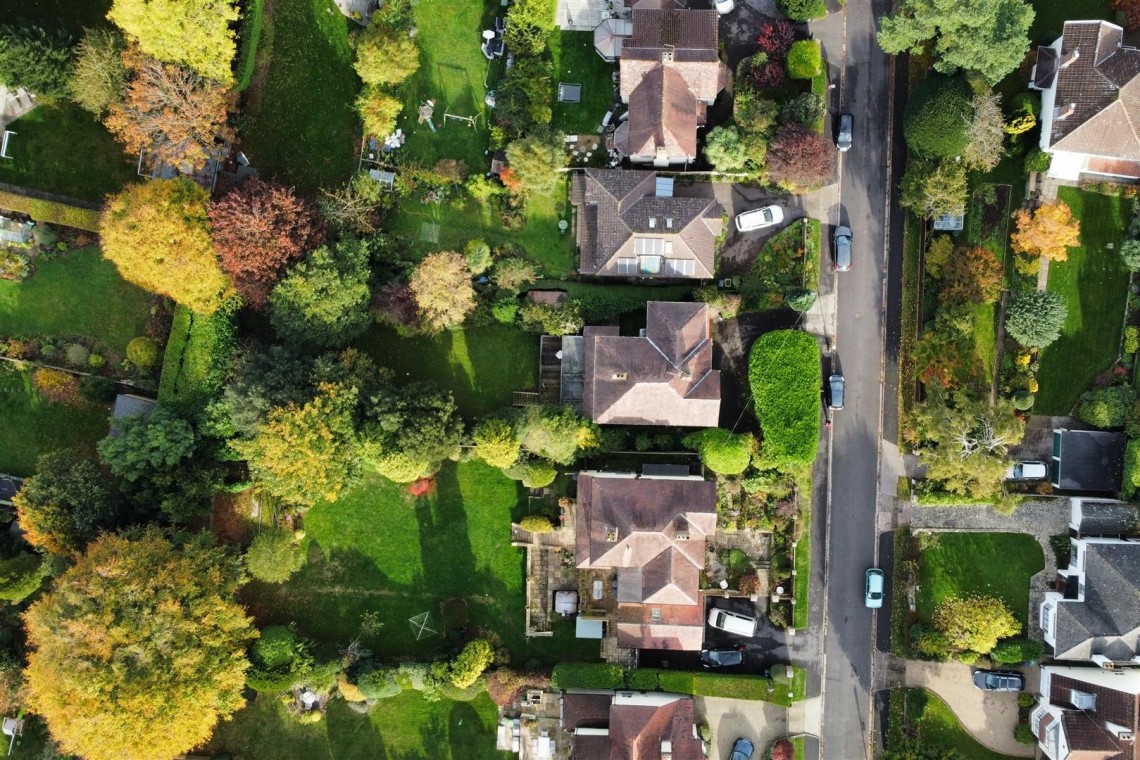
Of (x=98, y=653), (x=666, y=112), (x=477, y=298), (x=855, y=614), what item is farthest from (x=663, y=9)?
(x=98, y=653)

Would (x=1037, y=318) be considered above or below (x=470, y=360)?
above

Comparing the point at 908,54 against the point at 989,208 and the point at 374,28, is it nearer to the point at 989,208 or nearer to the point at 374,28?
the point at 989,208

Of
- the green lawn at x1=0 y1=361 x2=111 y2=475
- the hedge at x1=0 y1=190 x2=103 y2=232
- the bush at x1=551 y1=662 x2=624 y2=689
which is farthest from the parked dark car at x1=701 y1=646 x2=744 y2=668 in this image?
the hedge at x1=0 y1=190 x2=103 y2=232

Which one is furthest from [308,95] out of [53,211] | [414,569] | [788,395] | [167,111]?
[788,395]

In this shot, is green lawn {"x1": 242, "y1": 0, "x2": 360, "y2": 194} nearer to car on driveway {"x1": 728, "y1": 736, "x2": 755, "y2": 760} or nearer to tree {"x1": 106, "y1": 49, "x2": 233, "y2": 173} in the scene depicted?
tree {"x1": 106, "y1": 49, "x2": 233, "y2": 173}

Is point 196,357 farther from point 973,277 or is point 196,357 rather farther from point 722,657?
point 973,277

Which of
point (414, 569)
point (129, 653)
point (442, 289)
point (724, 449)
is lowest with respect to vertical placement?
point (129, 653)
